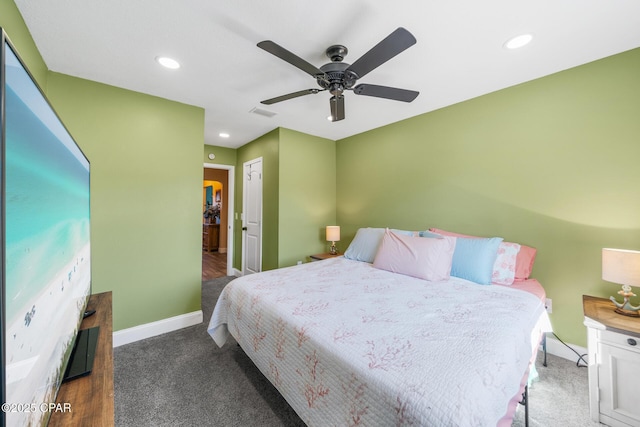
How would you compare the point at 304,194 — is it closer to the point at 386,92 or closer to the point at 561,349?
the point at 386,92

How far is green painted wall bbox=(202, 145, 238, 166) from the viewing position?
4.36 m

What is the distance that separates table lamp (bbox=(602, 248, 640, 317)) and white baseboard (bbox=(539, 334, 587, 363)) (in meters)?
0.62

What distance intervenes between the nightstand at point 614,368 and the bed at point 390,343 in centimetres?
28

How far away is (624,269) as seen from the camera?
1.57 metres

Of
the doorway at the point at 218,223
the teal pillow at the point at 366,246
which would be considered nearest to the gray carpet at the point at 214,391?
the teal pillow at the point at 366,246

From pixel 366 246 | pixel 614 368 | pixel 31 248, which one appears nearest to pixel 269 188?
pixel 366 246

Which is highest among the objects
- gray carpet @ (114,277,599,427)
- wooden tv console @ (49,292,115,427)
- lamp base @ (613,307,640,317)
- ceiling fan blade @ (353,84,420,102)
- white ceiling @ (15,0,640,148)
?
white ceiling @ (15,0,640,148)

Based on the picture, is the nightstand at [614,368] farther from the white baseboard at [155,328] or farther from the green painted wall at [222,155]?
the green painted wall at [222,155]

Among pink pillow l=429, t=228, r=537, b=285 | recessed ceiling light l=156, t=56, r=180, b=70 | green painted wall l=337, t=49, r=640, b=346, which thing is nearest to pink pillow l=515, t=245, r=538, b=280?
pink pillow l=429, t=228, r=537, b=285

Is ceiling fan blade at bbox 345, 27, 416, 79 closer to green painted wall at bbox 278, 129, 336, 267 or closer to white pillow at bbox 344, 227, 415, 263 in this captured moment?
white pillow at bbox 344, 227, 415, 263

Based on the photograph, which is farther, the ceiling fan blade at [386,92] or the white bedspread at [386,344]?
the ceiling fan blade at [386,92]

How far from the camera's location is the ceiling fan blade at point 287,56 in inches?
55.7

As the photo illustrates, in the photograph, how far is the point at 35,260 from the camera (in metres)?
0.60

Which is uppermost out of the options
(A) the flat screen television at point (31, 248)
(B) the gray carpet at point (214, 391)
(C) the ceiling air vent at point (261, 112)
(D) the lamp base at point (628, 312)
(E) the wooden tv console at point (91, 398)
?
(C) the ceiling air vent at point (261, 112)
